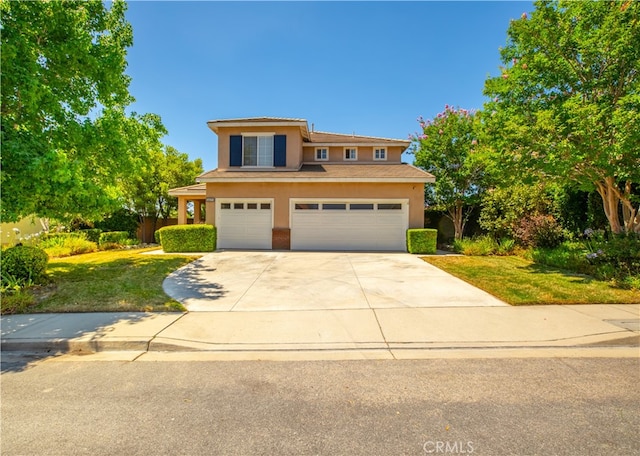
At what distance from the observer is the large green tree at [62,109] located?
5.96m

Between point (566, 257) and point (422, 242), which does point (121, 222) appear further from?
point (566, 257)

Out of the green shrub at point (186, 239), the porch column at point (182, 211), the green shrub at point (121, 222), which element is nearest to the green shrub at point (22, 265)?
the green shrub at point (186, 239)

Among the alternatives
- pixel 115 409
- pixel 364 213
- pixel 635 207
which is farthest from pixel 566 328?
pixel 364 213

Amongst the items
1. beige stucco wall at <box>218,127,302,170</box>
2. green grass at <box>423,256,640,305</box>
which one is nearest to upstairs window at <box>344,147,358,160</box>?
beige stucco wall at <box>218,127,302,170</box>

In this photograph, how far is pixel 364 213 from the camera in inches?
559

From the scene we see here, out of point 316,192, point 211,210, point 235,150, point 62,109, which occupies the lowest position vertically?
point 211,210

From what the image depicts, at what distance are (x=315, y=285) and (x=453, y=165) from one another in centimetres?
1213

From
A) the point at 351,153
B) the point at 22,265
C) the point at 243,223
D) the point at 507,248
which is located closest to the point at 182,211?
the point at 243,223

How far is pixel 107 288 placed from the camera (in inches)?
284

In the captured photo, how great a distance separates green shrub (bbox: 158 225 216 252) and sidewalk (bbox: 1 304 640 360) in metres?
7.88

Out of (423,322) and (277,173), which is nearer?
(423,322)

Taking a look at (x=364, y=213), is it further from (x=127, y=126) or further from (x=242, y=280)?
(x=127, y=126)

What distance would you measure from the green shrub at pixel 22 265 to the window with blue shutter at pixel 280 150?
A: 10.3 meters

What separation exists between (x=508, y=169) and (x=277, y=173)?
31.5 ft
